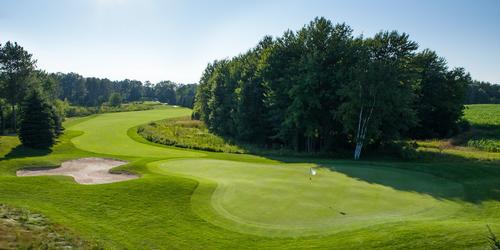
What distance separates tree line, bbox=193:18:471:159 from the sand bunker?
56.2 feet

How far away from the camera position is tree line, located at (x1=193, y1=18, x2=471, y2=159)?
95.2ft

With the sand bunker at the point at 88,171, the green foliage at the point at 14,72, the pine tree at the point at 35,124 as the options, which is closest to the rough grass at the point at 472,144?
the sand bunker at the point at 88,171

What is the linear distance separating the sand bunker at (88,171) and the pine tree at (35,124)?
416 inches

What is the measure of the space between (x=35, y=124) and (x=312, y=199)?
100.0 ft

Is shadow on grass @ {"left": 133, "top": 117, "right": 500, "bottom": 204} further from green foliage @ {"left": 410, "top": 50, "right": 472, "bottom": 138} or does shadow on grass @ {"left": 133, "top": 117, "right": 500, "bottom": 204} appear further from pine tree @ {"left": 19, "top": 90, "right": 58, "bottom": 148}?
pine tree @ {"left": 19, "top": 90, "right": 58, "bottom": 148}

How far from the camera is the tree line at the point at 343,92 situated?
29031 millimetres

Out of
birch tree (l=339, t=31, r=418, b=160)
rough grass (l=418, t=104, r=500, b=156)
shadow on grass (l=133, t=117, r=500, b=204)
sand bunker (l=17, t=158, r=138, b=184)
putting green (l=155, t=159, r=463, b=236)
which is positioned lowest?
sand bunker (l=17, t=158, r=138, b=184)

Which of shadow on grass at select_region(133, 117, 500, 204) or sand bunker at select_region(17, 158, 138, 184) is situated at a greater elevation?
shadow on grass at select_region(133, 117, 500, 204)

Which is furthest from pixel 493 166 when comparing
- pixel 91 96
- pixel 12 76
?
pixel 91 96

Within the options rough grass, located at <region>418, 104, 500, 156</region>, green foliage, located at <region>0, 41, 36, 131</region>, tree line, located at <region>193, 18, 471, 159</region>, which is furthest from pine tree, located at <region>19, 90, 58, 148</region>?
rough grass, located at <region>418, 104, 500, 156</region>

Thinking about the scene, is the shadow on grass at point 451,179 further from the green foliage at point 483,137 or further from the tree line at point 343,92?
the green foliage at point 483,137

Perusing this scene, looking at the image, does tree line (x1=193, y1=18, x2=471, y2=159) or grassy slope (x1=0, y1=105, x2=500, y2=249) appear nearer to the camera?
grassy slope (x1=0, y1=105, x2=500, y2=249)

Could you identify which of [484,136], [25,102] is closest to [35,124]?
[25,102]

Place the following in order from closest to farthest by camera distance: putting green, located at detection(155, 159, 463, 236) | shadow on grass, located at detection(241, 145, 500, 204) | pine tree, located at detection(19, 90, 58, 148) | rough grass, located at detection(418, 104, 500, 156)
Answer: putting green, located at detection(155, 159, 463, 236) → shadow on grass, located at detection(241, 145, 500, 204) → rough grass, located at detection(418, 104, 500, 156) → pine tree, located at detection(19, 90, 58, 148)
